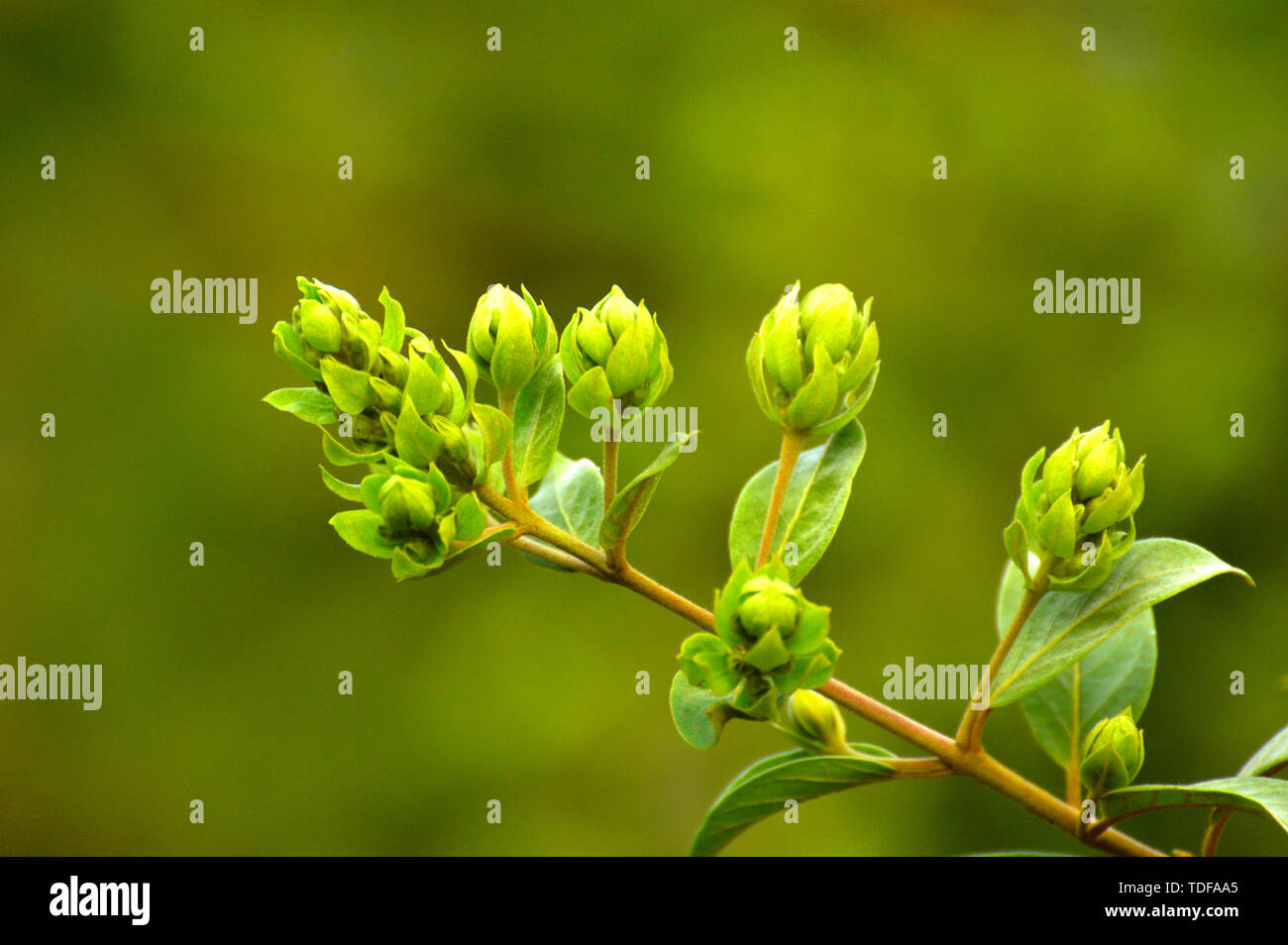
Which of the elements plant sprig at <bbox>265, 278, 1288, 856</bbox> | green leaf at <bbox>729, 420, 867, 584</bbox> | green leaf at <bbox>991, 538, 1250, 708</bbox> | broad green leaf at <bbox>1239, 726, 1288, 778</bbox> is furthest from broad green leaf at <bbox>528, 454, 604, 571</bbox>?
broad green leaf at <bbox>1239, 726, 1288, 778</bbox>

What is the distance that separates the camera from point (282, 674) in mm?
2834

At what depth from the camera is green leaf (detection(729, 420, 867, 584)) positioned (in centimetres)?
85

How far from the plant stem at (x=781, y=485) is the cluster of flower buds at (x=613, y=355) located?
0.10 m

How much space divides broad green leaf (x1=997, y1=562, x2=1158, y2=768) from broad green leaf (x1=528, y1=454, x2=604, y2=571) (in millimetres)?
340

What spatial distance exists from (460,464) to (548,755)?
2.06m

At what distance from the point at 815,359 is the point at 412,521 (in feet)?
0.94

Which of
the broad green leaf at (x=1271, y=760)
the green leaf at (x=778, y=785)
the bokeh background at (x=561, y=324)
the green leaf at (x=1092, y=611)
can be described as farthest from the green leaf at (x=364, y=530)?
the bokeh background at (x=561, y=324)

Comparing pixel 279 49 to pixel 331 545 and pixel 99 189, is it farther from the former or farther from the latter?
pixel 331 545

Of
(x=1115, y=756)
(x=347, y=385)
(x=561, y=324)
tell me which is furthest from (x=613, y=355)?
(x=561, y=324)

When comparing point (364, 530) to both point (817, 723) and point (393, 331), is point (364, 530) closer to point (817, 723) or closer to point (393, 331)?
point (393, 331)

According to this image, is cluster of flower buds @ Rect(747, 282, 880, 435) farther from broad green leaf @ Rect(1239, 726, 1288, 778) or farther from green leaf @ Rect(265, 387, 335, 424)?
broad green leaf @ Rect(1239, 726, 1288, 778)

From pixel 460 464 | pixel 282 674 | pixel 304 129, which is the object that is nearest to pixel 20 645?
pixel 282 674

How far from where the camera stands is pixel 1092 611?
80 centimetres

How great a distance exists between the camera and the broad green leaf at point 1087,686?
0.96m
